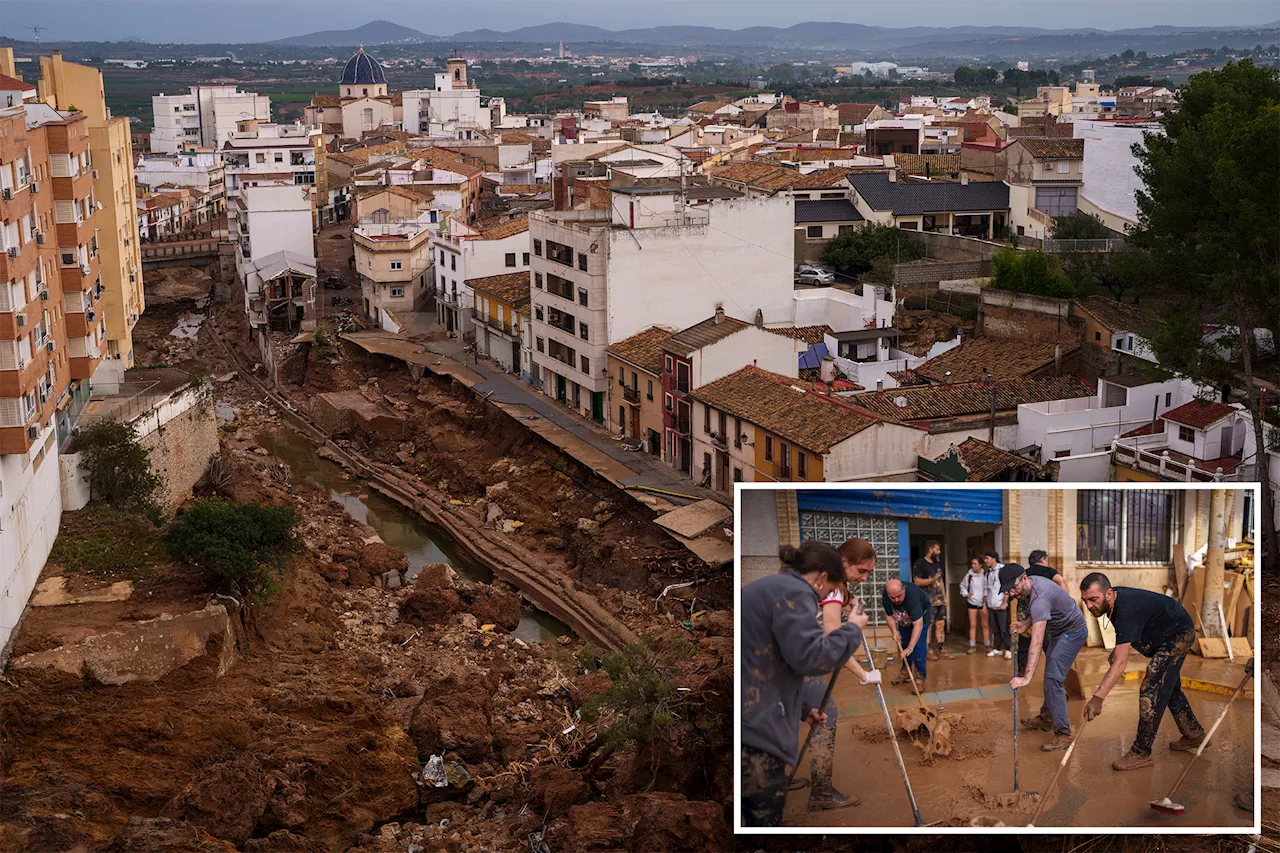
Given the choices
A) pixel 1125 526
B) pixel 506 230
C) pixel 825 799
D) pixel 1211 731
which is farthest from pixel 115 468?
pixel 1211 731

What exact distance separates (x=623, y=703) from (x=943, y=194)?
2820 cm

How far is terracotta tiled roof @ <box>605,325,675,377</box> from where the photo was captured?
2747cm

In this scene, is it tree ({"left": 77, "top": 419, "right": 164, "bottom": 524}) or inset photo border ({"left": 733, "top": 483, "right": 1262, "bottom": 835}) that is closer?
inset photo border ({"left": 733, "top": 483, "right": 1262, "bottom": 835})

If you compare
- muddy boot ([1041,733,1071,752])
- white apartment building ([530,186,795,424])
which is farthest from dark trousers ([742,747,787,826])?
white apartment building ([530,186,795,424])

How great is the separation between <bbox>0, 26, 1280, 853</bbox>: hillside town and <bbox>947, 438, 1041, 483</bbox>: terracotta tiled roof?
7cm

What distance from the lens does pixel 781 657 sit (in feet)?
27.7

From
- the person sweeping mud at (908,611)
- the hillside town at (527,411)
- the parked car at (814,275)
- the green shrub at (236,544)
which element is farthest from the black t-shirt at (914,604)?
the parked car at (814,275)

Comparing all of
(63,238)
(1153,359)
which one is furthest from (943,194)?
(63,238)

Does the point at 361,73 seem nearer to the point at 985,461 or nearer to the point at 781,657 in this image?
the point at 985,461

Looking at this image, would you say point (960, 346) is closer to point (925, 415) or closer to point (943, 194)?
point (925, 415)

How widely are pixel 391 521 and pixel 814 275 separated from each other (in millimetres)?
13497

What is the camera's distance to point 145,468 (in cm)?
2294

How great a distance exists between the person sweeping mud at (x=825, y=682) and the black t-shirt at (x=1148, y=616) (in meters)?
1.39

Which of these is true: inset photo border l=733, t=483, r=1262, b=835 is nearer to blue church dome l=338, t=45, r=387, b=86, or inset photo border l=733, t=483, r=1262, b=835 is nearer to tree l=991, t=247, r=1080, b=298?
tree l=991, t=247, r=1080, b=298
